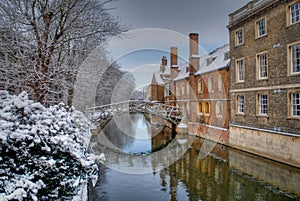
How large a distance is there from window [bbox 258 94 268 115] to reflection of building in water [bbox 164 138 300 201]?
8.64 feet

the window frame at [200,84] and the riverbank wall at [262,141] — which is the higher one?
the window frame at [200,84]

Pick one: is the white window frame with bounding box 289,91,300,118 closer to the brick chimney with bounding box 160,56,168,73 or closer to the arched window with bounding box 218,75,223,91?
the arched window with bounding box 218,75,223,91

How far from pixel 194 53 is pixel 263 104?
11.3 m

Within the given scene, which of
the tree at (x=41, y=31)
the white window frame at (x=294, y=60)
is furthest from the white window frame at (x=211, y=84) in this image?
the tree at (x=41, y=31)

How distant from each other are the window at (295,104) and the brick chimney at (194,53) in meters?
12.9

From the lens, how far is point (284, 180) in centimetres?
916

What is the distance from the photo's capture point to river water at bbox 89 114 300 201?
26.3 ft

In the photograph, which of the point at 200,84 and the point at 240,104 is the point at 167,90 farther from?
the point at 240,104

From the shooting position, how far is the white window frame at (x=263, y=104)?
1326 centimetres

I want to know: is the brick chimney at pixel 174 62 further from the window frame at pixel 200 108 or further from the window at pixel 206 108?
the window at pixel 206 108

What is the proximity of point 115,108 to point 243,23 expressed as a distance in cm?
1167

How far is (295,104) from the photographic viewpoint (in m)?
11.2

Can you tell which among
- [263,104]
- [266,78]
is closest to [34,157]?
[266,78]

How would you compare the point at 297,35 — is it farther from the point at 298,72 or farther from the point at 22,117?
the point at 22,117
